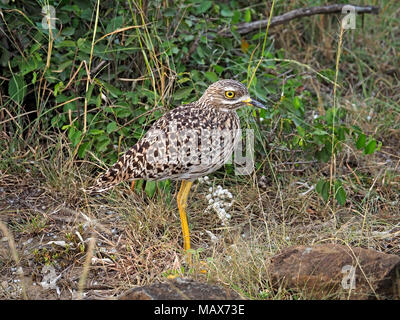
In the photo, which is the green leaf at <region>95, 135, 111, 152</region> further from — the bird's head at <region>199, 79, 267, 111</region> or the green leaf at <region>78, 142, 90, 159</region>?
the bird's head at <region>199, 79, 267, 111</region>

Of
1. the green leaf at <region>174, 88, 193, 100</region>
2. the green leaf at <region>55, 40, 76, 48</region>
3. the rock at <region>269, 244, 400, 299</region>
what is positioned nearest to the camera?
the rock at <region>269, 244, 400, 299</region>

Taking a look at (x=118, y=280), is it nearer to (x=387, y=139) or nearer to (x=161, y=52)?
(x=161, y=52)

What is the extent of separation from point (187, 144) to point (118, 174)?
1.66ft

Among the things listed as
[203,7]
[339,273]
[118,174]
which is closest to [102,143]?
[118,174]

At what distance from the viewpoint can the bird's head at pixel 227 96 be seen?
3.91 meters

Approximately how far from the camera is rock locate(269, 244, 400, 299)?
3.08 meters

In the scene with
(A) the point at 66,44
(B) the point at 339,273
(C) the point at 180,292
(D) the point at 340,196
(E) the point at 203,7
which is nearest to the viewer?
(C) the point at 180,292

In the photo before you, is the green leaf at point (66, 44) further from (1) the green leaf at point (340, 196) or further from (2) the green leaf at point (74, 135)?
(1) the green leaf at point (340, 196)

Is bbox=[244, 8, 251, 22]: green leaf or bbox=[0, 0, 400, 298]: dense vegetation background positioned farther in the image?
bbox=[244, 8, 251, 22]: green leaf

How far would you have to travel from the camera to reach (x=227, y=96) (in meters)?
3.92

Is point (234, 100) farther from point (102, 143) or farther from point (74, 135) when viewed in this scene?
point (74, 135)

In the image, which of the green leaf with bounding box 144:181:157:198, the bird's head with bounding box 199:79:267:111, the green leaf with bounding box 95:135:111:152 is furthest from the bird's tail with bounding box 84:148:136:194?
the bird's head with bounding box 199:79:267:111

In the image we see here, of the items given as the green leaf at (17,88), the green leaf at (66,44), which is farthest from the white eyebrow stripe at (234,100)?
the green leaf at (17,88)

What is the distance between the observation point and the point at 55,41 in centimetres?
443
